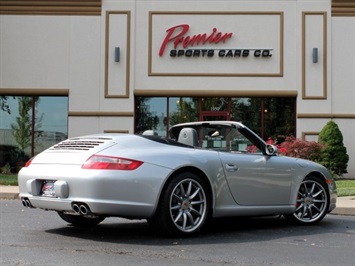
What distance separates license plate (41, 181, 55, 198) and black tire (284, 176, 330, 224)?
3.30 m

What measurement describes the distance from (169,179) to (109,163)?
713mm

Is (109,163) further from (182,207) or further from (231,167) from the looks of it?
(231,167)

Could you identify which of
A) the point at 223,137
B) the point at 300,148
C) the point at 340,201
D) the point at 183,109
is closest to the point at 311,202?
the point at 223,137

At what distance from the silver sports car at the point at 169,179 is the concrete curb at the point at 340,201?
8.27 ft

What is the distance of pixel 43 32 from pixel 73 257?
15390 millimetres

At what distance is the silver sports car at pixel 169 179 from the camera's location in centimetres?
579

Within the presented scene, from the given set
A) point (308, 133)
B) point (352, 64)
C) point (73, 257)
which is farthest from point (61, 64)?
point (73, 257)

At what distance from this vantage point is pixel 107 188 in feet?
18.7

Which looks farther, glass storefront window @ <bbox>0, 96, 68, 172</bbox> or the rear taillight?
glass storefront window @ <bbox>0, 96, 68, 172</bbox>

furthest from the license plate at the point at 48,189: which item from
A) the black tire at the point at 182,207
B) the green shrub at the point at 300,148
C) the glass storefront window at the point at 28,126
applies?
the glass storefront window at the point at 28,126

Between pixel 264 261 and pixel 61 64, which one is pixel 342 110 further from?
pixel 264 261

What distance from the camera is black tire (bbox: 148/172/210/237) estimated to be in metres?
5.96

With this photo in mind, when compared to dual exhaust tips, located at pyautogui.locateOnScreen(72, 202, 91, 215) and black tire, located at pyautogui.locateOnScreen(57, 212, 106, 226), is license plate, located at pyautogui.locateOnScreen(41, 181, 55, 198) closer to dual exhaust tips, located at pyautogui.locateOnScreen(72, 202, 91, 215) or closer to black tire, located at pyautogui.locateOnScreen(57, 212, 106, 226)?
dual exhaust tips, located at pyautogui.locateOnScreen(72, 202, 91, 215)

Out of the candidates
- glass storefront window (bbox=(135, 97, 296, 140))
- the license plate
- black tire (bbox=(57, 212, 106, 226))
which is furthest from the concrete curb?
glass storefront window (bbox=(135, 97, 296, 140))
